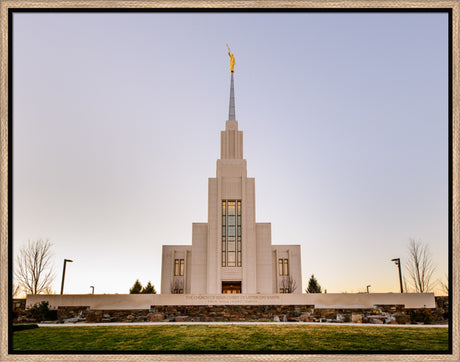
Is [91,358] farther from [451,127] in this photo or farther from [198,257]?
[198,257]

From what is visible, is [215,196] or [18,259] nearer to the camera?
[18,259]

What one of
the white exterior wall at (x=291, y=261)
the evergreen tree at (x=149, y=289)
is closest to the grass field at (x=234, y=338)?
the white exterior wall at (x=291, y=261)

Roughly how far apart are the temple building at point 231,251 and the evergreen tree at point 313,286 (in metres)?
7.55

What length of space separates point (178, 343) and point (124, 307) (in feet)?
28.3

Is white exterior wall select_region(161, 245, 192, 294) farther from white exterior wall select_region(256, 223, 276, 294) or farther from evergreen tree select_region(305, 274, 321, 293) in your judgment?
evergreen tree select_region(305, 274, 321, 293)

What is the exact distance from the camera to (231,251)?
112ft

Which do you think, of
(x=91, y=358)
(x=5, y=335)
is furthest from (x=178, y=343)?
(x=5, y=335)

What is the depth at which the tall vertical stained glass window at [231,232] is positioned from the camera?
33844 mm

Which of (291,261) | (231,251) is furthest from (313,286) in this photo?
(231,251)

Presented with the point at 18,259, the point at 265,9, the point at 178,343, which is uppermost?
the point at 265,9

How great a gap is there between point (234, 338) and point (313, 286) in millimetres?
32012

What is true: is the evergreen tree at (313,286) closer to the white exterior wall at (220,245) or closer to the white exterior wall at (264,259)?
the white exterior wall at (220,245)

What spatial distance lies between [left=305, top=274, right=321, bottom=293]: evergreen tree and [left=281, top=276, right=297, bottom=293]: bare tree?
800cm

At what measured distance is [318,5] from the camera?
384 inches
